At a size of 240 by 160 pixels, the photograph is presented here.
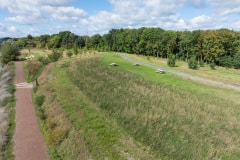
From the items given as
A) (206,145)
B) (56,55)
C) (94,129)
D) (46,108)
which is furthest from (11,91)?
(206,145)

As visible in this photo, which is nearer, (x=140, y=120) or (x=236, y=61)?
(x=140, y=120)

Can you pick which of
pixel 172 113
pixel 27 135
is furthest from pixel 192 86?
pixel 27 135

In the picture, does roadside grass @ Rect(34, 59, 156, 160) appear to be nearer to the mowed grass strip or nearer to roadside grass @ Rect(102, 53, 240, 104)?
the mowed grass strip

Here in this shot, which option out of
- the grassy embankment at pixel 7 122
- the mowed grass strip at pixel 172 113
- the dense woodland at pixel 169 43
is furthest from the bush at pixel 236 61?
the grassy embankment at pixel 7 122

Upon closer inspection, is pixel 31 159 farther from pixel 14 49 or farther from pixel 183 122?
pixel 14 49

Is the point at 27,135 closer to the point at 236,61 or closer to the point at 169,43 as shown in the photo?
the point at 236,61
